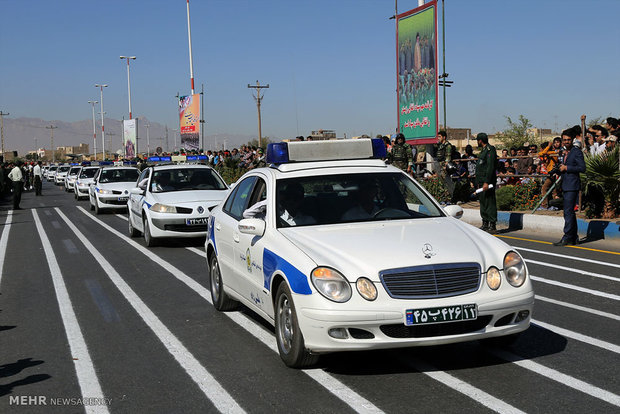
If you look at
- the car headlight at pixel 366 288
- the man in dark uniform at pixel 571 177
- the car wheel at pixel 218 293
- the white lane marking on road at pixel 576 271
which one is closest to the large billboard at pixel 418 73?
the man in dark uniform at pixel 571 177

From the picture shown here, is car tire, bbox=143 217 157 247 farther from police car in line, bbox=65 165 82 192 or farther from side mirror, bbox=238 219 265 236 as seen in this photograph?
police car in line, bbox=65 165 82 192

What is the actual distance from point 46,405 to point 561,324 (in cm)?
447

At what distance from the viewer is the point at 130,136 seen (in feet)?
219

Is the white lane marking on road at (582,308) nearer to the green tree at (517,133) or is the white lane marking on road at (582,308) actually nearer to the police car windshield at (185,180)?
the police car windshield at (185,180)

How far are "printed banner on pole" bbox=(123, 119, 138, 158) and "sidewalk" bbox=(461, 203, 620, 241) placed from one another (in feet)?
168

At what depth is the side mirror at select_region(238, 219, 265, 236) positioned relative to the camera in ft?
20.3

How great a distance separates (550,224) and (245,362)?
1084 cm

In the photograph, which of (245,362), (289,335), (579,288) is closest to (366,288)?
(289,335)

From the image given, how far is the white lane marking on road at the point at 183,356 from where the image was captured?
4953 millimetres

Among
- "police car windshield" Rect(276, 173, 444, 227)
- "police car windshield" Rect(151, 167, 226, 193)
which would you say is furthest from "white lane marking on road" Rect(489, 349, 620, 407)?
"police car windshield" Rect(151, 167, 226, 193)

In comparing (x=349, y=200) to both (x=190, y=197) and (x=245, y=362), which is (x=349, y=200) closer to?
(x=245, y=362)

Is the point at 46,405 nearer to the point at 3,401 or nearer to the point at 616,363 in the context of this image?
the point at 3,401

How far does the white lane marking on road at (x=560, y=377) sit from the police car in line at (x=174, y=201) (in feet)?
30.2

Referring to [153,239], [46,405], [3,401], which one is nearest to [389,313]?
[46,405]
